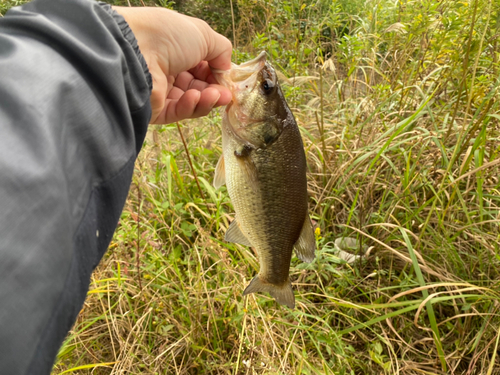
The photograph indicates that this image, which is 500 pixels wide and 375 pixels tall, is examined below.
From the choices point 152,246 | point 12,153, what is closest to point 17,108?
point 12,153

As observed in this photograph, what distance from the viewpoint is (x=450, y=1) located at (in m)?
2.50

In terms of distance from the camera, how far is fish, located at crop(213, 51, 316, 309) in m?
1.42

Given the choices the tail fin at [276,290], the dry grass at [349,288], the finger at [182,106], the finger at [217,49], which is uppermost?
the finger at [217,49]

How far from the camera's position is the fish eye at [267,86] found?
4.71 ft

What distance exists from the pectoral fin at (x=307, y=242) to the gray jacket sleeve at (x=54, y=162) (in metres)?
0.94

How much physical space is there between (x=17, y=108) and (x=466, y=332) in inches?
95.2

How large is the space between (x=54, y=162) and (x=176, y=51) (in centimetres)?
98

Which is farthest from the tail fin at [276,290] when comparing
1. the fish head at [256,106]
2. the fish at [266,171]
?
the fish head at [256,106]

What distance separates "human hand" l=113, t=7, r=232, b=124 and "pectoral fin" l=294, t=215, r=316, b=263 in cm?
73

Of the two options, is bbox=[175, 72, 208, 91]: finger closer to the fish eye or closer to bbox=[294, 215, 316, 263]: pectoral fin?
the fish eye

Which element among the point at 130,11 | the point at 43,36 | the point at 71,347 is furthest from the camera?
the point at 71,347

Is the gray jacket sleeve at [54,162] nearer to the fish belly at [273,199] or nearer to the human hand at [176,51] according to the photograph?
the human hand at [176,51]

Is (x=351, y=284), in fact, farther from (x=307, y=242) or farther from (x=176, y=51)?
(x=176, y=51)

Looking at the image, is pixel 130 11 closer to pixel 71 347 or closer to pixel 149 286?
pixel 149 286
